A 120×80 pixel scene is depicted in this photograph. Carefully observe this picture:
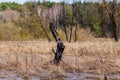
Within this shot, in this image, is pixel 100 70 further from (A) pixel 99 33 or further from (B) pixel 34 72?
(A) pixel 99 33

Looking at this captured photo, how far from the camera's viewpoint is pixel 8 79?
1330 cm

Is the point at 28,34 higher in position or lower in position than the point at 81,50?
lower

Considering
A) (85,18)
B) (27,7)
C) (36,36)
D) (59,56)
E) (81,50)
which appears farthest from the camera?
(85,18)

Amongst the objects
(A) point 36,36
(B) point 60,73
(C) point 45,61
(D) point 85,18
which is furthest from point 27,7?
(B) point 60,73

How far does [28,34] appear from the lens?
57156 millimetres

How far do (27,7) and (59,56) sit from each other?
3260 cm

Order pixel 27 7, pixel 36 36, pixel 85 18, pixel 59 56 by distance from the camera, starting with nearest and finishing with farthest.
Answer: pixel 59 56 → pixel 27 7 → pixel 36 36 → pixel 85 18

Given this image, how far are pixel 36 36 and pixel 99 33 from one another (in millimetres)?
21812

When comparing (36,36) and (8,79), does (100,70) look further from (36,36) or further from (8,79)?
(36,36)

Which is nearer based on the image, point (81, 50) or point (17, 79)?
point (17, 79)

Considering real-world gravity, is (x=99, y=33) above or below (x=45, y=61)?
below

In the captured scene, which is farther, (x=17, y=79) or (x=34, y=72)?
(x=34, y=72)

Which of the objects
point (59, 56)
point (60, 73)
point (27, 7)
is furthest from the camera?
point (27, 7)

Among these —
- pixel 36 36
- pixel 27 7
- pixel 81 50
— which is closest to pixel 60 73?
pixel 81 50
